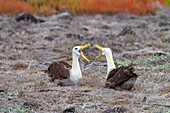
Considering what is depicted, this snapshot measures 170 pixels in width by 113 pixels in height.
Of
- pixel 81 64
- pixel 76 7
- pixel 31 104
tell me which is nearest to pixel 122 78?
pixel 31 104

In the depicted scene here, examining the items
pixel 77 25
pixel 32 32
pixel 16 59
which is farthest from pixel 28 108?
pixel 77 25

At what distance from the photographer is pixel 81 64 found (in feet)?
24.3

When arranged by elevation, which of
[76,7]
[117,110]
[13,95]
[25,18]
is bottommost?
[117,110]

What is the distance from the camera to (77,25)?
527 inches

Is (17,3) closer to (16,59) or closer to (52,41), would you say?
(52,41)

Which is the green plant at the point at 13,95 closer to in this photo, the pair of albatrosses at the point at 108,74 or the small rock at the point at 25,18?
the pair of albatrosses at the point at 108,74

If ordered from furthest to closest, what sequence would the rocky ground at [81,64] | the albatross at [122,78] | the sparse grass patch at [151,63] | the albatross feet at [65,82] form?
the sparse grass patch at [151,63] < the albatross feet at [65,82] < the albatross at [122,78] < the rocky ground at [81,64]

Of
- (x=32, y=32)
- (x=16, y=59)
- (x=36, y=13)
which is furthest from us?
(x=36, y=13)

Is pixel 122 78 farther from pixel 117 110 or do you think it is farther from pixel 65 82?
pixel 65 82

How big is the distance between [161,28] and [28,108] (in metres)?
9.11

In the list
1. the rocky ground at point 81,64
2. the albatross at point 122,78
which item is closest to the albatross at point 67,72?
the rocky ground at point 81,64

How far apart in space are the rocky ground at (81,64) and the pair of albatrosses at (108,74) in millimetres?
145

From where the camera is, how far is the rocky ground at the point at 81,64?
4742mm

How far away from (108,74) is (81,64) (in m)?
1.84
